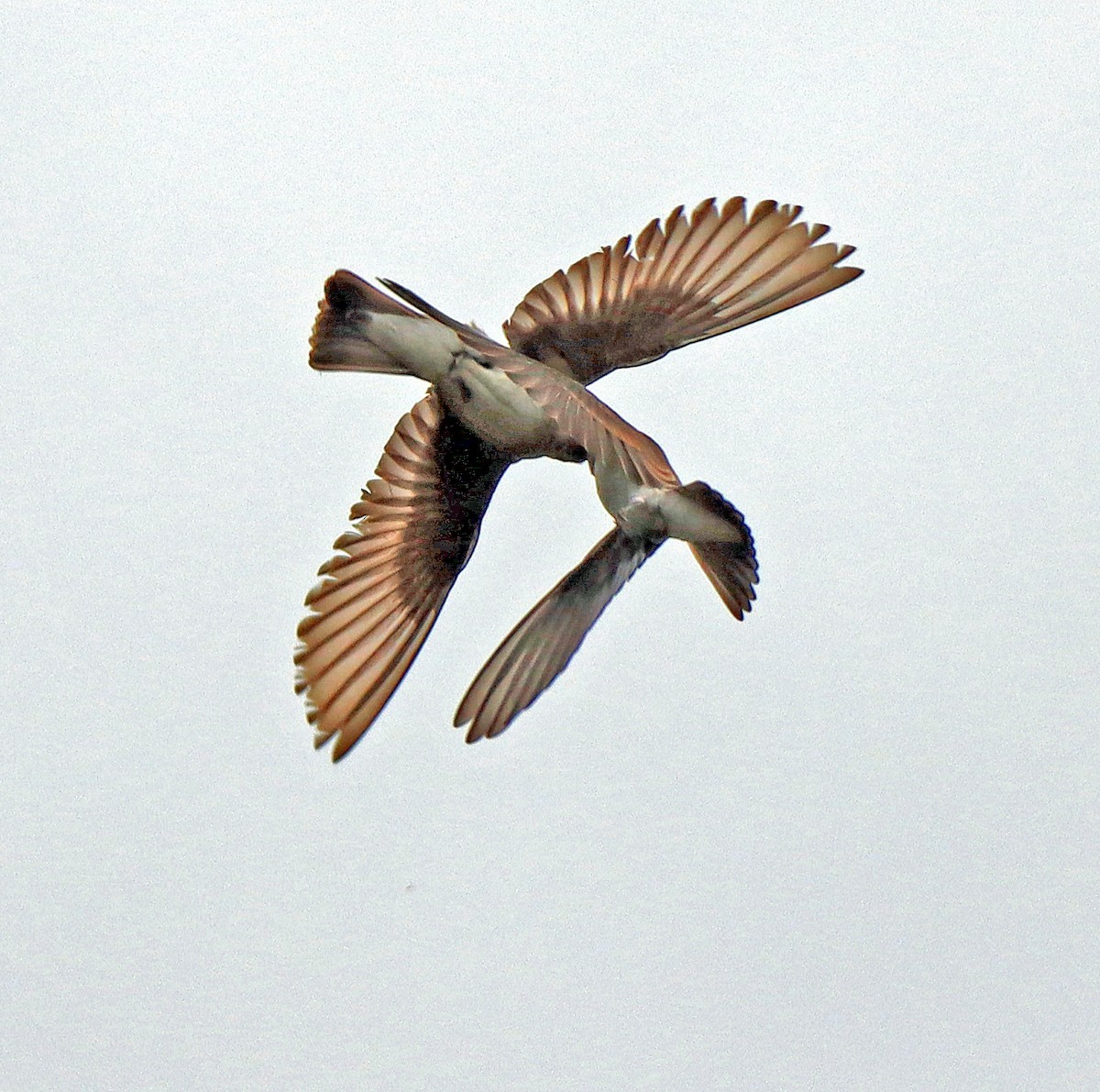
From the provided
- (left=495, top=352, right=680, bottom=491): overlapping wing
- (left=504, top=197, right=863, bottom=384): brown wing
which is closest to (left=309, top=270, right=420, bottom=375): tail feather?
(left=495, top=352, right=680, bottom=491): overlapping wing

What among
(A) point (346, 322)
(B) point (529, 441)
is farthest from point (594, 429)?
(A) point (346, 322)

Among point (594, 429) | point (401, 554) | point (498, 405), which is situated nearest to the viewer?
point (594, 429)

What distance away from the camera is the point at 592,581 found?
1.74m

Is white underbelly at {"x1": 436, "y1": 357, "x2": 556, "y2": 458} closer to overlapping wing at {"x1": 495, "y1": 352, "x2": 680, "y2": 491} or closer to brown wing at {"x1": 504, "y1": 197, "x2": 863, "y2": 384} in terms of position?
overlapping wing at {"x1": 495, "y1": 352, "x2": 680, "y2": 491}

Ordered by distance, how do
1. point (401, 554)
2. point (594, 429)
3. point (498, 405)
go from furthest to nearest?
point (401, 554), point (498, 405), point (594, 429)

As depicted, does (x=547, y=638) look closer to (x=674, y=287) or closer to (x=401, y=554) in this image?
(x=401, y=554)

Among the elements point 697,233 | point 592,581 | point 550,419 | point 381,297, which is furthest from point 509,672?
point 697,233

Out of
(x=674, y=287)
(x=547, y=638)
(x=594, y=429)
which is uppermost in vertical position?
(x=674, y=287)

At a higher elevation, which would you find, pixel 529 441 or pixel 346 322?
pixel 346 322

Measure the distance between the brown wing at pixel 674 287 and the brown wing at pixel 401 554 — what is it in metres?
0.13

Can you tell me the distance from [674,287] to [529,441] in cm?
25

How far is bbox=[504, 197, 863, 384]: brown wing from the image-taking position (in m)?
1.84

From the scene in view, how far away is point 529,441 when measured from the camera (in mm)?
1767

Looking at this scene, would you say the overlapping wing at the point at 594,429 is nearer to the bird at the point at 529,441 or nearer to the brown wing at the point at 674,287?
the bird at the point at 529,441
